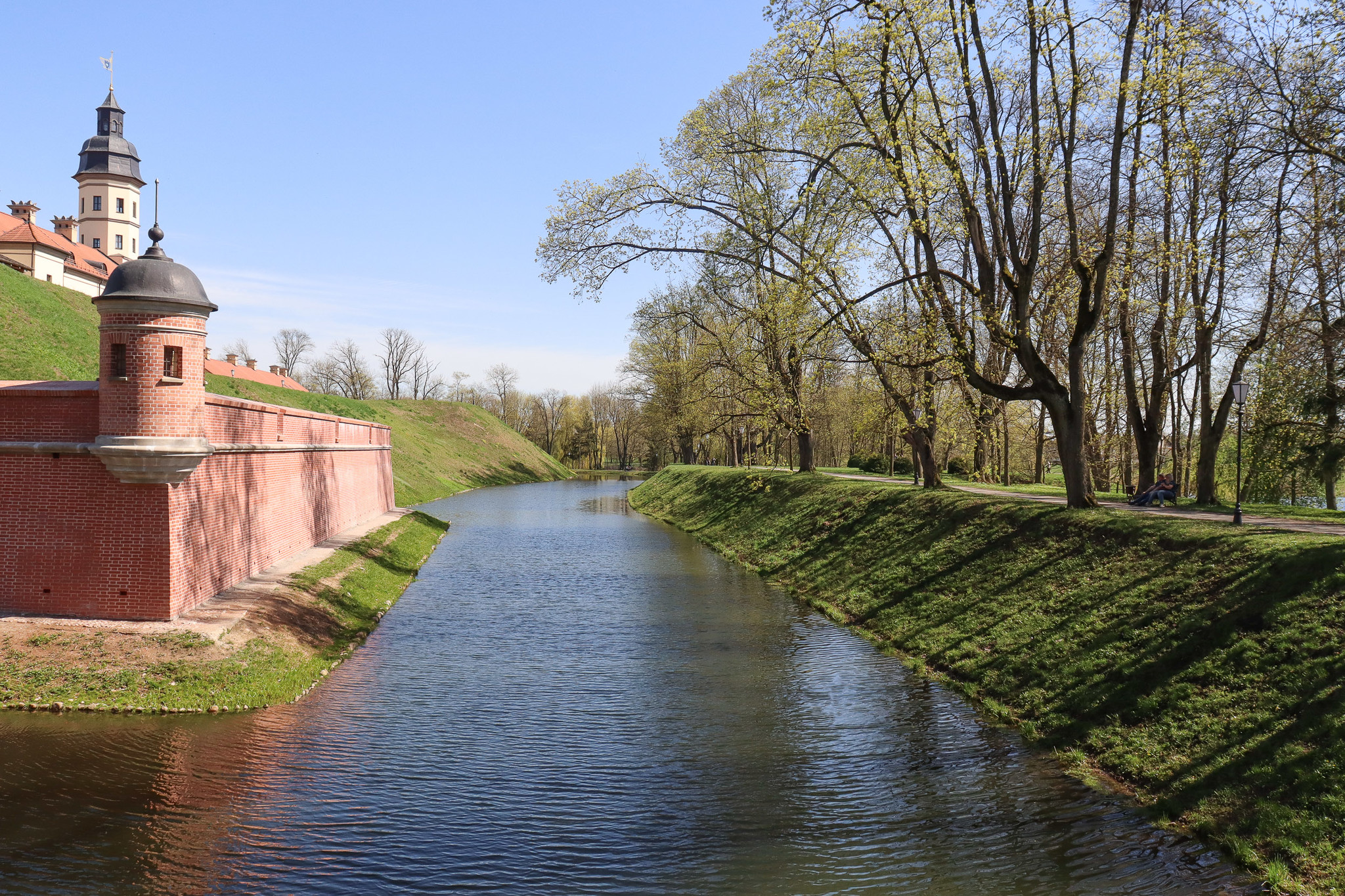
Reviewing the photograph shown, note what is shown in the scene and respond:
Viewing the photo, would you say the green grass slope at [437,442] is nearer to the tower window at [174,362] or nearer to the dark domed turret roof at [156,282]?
the dark domed turret roof at [156,282]

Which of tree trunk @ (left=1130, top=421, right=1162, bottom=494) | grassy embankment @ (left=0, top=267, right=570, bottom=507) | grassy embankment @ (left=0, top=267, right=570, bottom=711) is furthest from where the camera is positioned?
grassy embankment @ (left=0, top=267, right=570, bottom=507)

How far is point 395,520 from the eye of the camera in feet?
110

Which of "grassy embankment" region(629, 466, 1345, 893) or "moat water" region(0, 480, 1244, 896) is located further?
"grassy embankment" region(629, 466, 1345, 893)

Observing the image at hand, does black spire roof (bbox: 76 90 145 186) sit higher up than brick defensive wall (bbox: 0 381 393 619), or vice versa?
black spire roof (bbox: 76 90 145 186)

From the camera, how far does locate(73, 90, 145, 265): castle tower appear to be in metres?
65.6

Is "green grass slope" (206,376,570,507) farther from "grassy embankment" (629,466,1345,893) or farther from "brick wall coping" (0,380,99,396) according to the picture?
"grassy embankment" (629,466,1345,893)

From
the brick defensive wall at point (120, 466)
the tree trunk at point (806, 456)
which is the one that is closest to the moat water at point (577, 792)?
the brick defensive wall at point (120, 466)

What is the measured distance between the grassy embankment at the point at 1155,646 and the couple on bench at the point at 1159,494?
4.84m

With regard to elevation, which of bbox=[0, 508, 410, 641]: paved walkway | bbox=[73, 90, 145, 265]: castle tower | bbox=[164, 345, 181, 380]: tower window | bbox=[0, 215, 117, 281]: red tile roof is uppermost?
bbox=[73, 90, 145, 265]: castle tower

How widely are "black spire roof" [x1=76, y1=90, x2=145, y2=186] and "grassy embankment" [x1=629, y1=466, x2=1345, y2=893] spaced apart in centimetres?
6808

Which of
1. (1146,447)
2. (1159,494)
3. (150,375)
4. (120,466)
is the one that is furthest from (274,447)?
(1146,447)

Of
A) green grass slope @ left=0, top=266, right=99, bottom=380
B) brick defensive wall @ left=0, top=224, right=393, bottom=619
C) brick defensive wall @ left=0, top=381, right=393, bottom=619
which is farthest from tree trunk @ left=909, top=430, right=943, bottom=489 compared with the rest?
green grass slope @ left=0, top=266, right=99, bottom=380

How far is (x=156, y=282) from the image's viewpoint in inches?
548

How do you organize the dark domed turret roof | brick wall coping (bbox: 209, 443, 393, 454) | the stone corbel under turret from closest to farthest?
the stone corbel under turret → the dark domed turret roof → brick wall coping (bbox: 209, 443, 393, 454)
